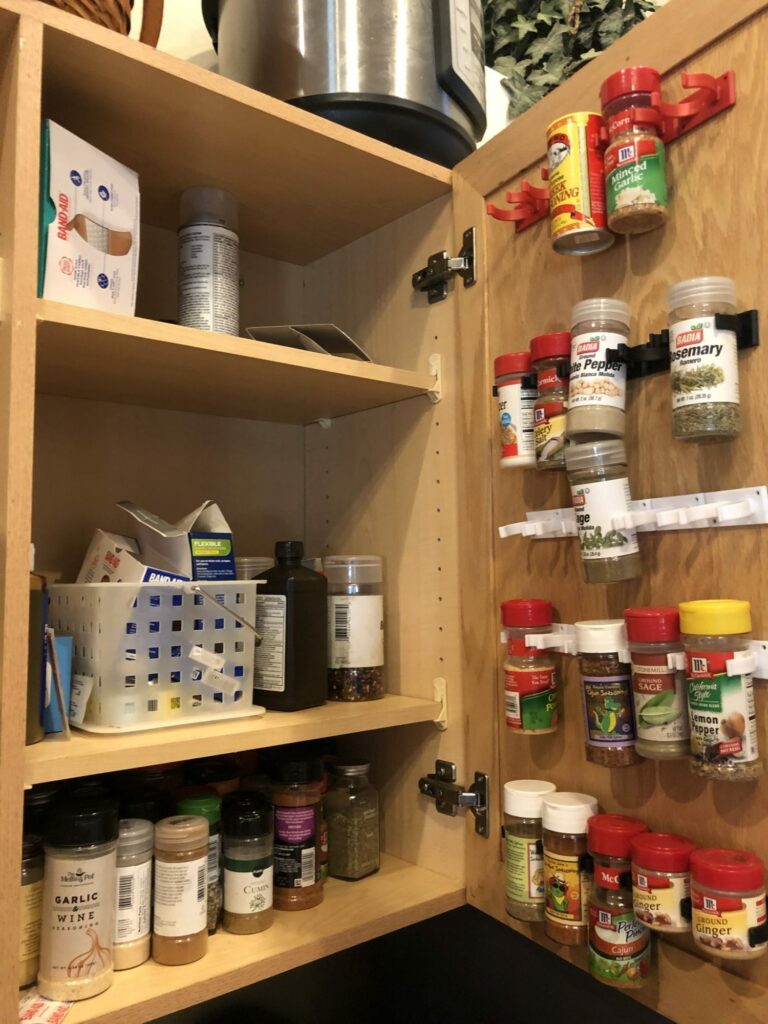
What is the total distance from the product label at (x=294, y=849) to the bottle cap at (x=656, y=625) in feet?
1.88

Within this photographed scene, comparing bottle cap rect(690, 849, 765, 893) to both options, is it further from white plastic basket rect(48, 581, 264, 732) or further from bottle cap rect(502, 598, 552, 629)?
white plastic basket rect(48, 581, 264, 732)

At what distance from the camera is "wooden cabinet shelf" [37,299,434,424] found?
3.04 ft

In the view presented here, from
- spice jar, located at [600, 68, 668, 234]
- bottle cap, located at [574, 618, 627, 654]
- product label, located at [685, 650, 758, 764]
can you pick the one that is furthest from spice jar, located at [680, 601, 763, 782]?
spice jar, located at [600, 68, 668, 234]

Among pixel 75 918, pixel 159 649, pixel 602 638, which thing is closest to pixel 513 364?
pixel 602 638

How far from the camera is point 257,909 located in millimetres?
1027

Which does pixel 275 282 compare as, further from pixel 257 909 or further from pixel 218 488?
pixel 257 909

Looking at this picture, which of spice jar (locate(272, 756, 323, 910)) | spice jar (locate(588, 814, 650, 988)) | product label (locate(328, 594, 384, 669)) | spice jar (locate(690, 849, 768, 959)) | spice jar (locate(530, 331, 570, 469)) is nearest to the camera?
spice jar (locate(690, 849, 768, 959))

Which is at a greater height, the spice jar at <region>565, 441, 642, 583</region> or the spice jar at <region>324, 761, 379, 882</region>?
the spice jar at <region>565, 441, 642, 583</region>

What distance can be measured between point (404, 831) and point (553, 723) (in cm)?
43

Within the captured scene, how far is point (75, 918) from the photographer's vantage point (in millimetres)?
856

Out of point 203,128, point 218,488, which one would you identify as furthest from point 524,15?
point 218,488

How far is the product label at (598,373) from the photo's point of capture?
893 mm

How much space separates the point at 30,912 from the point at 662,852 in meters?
0.70

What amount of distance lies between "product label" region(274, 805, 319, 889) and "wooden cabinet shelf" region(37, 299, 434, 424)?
633mm
